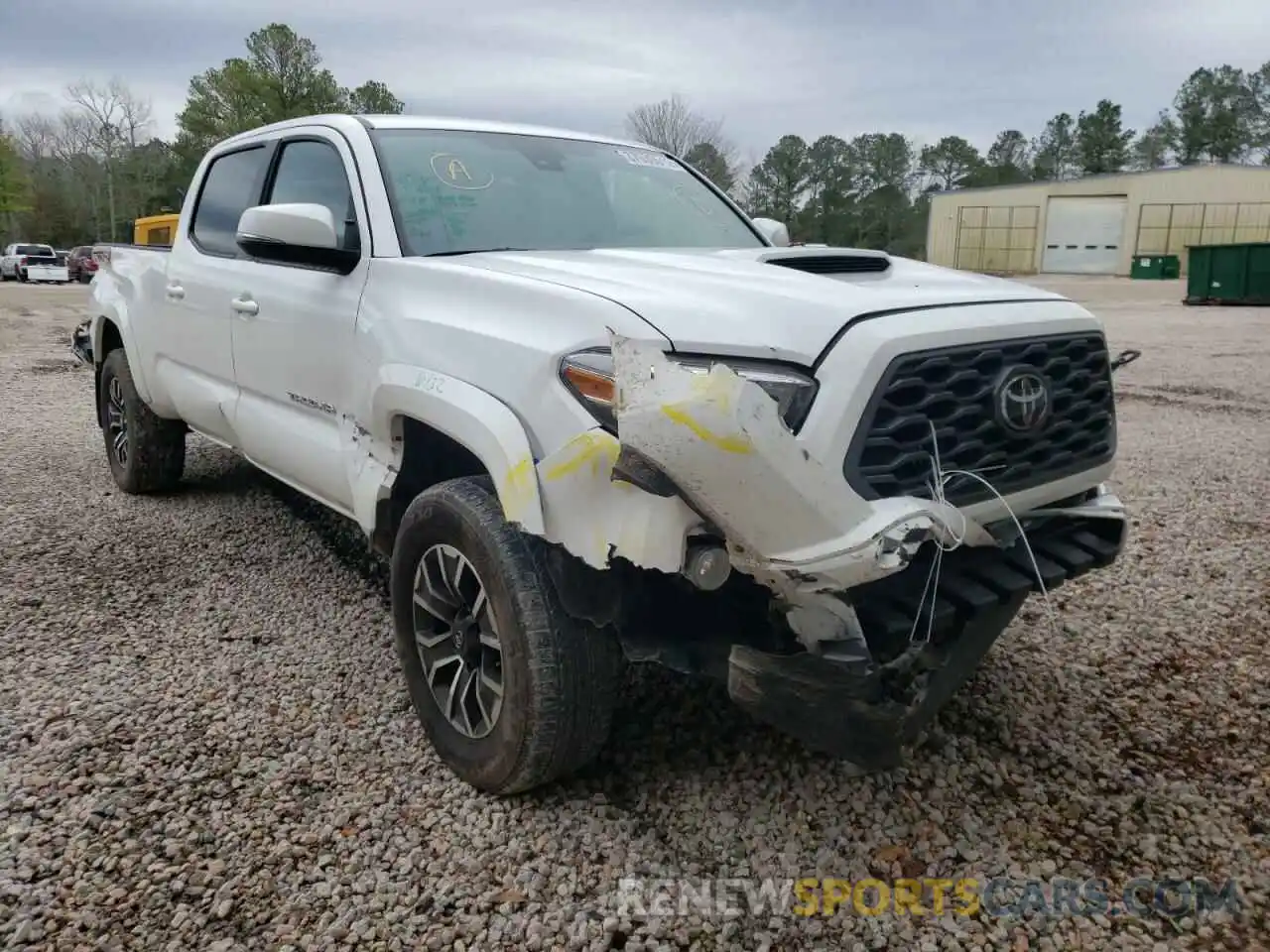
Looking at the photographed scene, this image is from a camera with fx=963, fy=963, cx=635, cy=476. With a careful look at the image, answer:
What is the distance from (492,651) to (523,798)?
430mm

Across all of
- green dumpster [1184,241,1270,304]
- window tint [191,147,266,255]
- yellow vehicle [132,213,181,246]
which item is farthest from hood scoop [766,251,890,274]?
green dumpster [1184,241,1270,304]

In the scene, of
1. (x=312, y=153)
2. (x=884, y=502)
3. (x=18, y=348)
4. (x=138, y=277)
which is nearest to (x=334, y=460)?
(x=312, y=153)

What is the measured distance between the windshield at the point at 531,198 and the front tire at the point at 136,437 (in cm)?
271

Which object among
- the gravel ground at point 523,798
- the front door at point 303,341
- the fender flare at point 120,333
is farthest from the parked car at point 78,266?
the front door at point 303,341

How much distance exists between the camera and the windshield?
125 inches

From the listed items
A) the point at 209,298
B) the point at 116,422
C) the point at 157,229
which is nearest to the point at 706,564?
the point at 209,298

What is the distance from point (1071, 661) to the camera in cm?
357

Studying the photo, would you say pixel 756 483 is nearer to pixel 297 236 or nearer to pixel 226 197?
pixel 297 236

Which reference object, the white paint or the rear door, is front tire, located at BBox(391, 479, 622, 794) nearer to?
the white paint

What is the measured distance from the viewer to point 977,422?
7.57 ft

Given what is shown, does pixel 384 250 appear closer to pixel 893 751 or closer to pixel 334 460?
pixel 334 460

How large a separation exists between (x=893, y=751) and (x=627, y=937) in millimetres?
733

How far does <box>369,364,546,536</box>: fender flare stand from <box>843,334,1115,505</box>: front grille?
0.74 meters

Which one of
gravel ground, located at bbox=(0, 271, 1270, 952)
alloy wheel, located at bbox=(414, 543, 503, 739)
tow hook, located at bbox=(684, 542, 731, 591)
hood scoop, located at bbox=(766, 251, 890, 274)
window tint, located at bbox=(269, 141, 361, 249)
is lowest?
gravel ground, located at bbox=(0, 271, 1270, 952)
